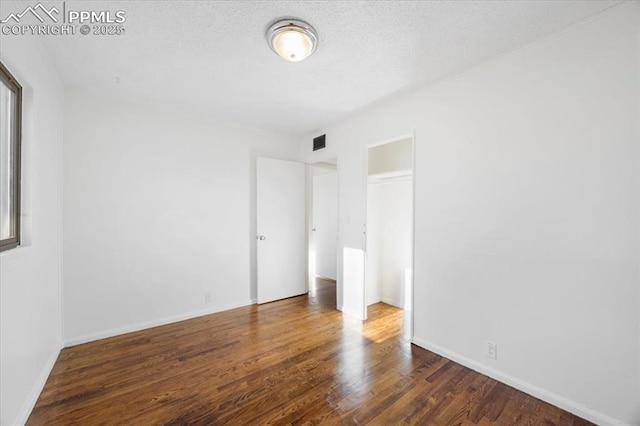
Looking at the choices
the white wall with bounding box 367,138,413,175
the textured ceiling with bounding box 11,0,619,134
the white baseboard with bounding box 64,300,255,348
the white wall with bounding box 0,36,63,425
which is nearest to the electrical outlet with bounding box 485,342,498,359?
the white wall with bounding box 367,138,413,175

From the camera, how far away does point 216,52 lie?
204cm

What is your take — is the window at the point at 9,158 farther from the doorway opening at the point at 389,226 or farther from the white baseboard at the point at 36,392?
the doorway opening at the point at 389,226

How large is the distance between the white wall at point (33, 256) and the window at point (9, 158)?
0.07 m

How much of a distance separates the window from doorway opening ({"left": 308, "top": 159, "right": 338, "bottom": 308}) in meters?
3.71

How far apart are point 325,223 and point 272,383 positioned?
3.48 meters

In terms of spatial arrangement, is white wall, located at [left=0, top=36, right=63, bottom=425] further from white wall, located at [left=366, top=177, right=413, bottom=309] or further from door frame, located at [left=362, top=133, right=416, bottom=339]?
white wall, located at [left=366, top=177, right=413, bottom=309]

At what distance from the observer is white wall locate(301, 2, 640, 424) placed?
62.6 inches

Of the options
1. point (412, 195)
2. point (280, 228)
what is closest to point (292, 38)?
point (412, 195)

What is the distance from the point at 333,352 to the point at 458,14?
278cm

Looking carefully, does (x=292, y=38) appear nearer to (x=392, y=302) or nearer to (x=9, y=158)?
(x=9, y=158)

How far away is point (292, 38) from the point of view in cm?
181

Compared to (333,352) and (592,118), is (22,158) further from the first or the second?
(592,118)

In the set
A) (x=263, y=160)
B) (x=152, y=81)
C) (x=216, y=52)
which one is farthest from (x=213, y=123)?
(x=216, y=52)

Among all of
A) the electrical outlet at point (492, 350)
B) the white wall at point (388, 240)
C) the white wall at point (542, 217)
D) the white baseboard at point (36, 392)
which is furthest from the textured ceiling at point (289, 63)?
the white baseboard at point (36, 392)
